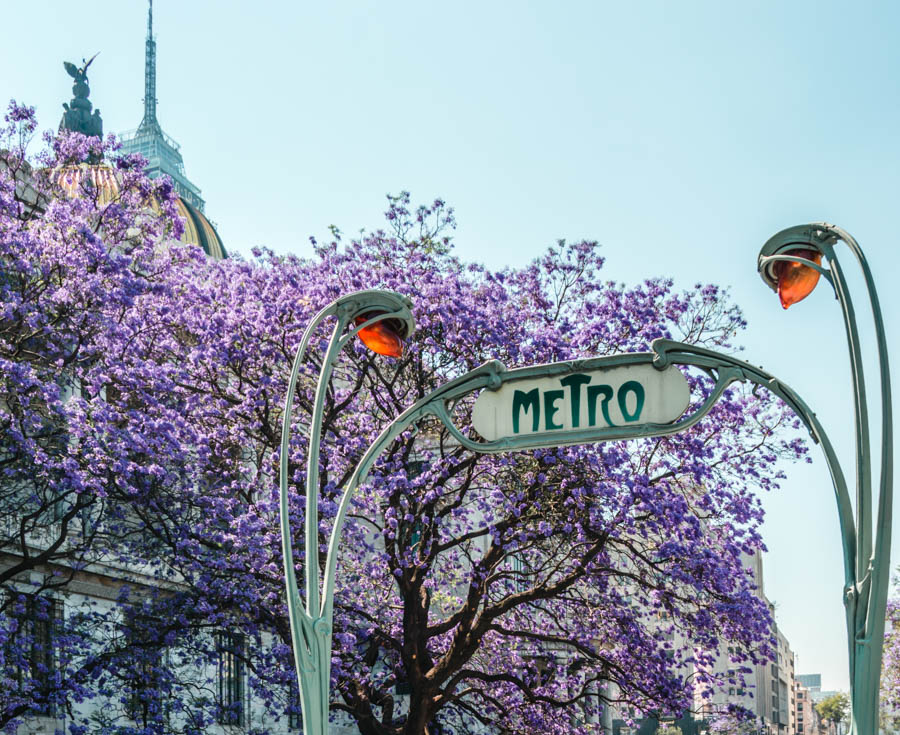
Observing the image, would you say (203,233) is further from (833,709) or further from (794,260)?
(833,709)

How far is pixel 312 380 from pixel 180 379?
200 centimetres

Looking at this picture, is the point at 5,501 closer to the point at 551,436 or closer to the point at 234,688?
the point at 234,688

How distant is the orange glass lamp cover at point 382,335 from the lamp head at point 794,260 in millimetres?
2536

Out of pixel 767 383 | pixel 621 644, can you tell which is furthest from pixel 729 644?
pixel 767 383

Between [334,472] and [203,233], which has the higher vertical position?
[203,233]

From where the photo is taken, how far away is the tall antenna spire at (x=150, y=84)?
101 meters

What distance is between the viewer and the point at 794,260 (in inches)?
268

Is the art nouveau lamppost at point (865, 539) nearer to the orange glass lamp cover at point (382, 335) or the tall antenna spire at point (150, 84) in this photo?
the orange glass lamp cover at point (382, 335)

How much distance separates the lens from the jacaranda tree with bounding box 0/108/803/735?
53.5ft

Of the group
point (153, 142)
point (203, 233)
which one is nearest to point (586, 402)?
point (203, 233)

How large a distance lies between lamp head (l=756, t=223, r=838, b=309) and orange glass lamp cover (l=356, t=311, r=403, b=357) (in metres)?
2.54

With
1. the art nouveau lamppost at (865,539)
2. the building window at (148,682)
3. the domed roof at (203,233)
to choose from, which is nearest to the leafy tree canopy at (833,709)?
the domed roof at (203,233)

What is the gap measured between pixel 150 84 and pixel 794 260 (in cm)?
10501

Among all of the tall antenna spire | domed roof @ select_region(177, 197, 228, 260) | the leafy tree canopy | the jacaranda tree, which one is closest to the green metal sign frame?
the jacaranda tree
